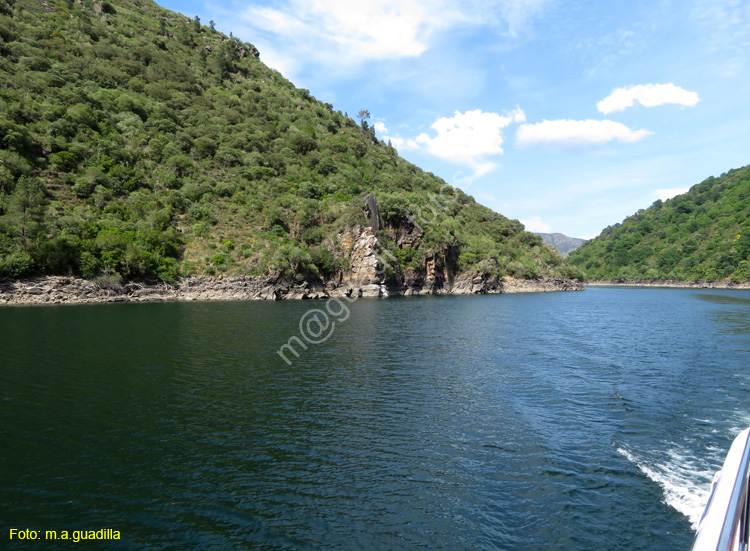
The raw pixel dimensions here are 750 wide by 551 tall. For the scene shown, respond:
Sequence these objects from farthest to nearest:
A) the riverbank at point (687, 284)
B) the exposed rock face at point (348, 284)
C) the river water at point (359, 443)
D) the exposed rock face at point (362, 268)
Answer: the riverbank at point (687, 284)
the exposed rock face at point (362, 268)
the exposed rock face at point (348, 284)
the river water at point (359, 443)

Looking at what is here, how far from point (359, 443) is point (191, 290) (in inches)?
2492

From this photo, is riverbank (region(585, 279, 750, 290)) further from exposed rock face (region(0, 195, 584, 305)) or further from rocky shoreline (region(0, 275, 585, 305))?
rocky shoreline (region(0, 275, 585, 305))

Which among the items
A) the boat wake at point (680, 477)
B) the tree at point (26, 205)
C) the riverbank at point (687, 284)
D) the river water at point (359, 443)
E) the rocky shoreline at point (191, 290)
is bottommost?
the boat wake at point (680, 477)

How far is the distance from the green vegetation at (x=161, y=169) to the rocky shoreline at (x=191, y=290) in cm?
206

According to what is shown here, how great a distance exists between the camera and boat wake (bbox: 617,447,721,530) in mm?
10156

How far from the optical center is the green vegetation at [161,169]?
61.4 meters

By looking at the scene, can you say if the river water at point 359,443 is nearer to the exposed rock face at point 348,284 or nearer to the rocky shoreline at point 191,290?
the rocky shoreline at point 191,290

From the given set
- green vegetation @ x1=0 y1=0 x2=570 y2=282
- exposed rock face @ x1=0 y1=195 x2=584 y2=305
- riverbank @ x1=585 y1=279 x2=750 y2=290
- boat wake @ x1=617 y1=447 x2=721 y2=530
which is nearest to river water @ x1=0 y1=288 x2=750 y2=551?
boat wake @ x1=617 y1=447 x2=721 y2=530

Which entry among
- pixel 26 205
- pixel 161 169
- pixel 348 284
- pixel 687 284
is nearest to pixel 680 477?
pixel 348 284

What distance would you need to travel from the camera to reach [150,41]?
421 ft

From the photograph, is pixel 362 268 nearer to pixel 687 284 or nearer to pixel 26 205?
pixel 26 205

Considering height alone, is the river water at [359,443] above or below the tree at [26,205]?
below

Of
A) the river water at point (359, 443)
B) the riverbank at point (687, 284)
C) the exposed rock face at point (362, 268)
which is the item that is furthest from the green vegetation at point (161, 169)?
the riverbank at point (687, 284)

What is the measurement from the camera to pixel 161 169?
8475 cm
